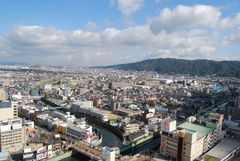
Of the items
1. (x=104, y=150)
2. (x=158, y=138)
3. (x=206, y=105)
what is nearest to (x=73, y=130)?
(x=104, y=150)

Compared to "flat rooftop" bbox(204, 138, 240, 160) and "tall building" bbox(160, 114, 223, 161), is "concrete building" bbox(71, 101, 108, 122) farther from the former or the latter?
"flat rooftop" bbox(204, 138, 240, 160)

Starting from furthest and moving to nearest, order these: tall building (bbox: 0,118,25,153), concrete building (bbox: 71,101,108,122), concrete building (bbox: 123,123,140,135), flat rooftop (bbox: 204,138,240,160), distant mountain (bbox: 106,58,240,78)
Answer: distant mountain (bbox: 106,58,240,78), concrete building (bbox: 71,101,108,122), concrete building (bbox: 123,123,140,135), tall building (bbox: 0,118,25,153), flat rooftop (bbox: 204,138,240,160)

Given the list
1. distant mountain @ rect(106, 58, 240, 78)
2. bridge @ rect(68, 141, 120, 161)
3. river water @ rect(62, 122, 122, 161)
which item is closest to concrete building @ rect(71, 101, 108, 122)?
river water @ rect(62, 122, 122, 161)

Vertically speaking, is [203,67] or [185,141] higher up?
[203,67]

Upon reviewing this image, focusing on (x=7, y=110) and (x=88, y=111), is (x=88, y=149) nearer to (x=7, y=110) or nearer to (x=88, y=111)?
(x=7, y=110)

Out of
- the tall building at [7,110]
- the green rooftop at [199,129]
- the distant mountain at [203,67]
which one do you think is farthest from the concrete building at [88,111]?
the distant mountain at [203,67]

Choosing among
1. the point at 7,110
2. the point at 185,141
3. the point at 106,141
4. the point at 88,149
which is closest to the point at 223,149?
the point at 185,141
